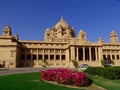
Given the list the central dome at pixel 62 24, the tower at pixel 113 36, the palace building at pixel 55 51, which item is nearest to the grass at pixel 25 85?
the palace building at pixel 55 51

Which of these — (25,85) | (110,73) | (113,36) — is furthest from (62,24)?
(25,85)

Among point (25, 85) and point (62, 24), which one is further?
point (62, 24)

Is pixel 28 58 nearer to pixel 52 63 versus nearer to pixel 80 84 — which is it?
pixel 52 63

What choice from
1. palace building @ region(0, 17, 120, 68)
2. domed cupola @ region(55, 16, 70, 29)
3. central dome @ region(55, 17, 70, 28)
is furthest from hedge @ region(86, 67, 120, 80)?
central dome @ region(55, 17, 70, 28)

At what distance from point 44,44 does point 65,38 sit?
593 inches

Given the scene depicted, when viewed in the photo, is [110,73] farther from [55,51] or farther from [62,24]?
[62,24]

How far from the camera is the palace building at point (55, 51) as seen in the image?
54.7 metres

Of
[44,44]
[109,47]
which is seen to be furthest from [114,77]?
[109,47]

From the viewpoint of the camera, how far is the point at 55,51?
64.8 meters

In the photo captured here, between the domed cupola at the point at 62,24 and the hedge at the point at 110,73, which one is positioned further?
the domed cupola at the point at 62,24

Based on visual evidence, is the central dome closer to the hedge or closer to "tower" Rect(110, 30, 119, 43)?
"tower" Rect(110, 30, 119, 43)

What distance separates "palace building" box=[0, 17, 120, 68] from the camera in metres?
54.7

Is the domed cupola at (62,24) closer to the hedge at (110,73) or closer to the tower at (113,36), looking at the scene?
the tower at (113,36)

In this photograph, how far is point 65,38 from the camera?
256 ft
